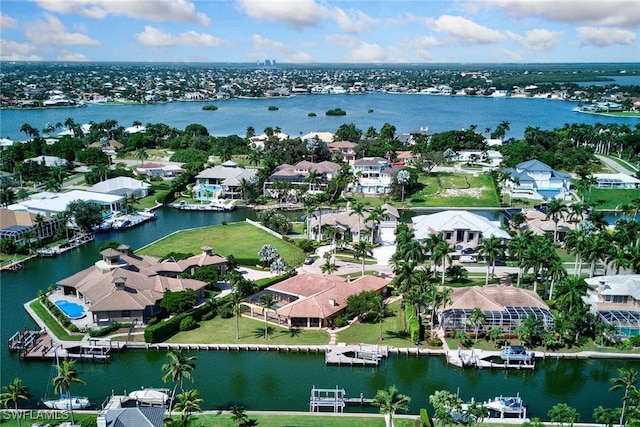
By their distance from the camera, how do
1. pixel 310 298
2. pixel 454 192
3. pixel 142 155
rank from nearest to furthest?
1. pixel 310 298
2. pixel 454 192
3. pixel 142 155

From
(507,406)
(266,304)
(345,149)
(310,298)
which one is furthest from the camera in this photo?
(345,149)

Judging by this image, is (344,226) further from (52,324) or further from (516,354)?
(52,324)

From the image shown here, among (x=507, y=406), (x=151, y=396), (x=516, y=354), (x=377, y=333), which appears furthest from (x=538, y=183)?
(x=151, y=396)

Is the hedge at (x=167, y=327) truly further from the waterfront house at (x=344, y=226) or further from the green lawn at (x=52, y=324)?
the waterfront house at (x=344, y=226)

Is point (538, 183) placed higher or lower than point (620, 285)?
higher

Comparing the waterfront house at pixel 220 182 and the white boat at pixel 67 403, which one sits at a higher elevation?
the waterfront house at pixel 220 182

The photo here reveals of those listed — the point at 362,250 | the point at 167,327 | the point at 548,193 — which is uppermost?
the point at 362,250

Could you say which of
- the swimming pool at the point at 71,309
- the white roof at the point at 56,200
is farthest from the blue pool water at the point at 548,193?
the swimming pool at the point at 71,309
